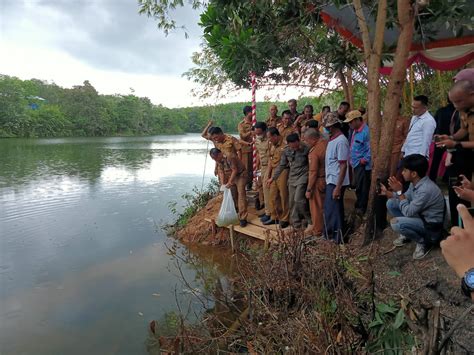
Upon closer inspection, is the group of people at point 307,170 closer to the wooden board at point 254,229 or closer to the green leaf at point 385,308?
the wooden board at point 254,229

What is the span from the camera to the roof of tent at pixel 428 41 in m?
4.89

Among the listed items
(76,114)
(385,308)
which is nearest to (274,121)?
(385,308)

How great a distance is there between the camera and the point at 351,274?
2.96m

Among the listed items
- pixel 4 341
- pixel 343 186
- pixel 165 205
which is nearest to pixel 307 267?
pixel 343 186

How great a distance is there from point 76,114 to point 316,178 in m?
53.9

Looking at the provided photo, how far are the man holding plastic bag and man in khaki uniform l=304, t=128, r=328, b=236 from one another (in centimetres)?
144

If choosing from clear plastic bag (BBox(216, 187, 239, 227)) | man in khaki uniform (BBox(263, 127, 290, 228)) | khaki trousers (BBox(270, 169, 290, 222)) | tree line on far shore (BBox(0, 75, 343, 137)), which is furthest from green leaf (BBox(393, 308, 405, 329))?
tree line on far shore (BBox(0, 75, 343, 137))

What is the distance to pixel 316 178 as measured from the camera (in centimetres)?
450

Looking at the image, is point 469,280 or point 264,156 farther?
point 264,156

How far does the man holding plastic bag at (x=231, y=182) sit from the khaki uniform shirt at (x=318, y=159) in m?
1.53

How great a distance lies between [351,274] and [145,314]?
8.52 feet

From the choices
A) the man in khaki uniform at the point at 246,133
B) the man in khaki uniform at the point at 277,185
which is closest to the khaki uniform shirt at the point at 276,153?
the man in khaki uniform at the point at 277,185

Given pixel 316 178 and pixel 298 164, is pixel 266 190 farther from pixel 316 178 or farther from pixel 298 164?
pixel 316 178

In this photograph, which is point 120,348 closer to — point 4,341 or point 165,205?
point 4,341
